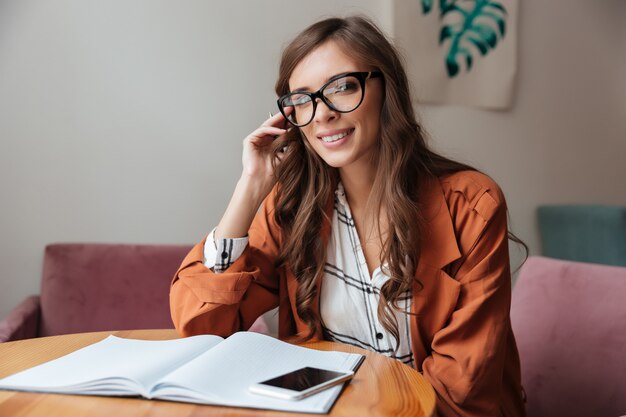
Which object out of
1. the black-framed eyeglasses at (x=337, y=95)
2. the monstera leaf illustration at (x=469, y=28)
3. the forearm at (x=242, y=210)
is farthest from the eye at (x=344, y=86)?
the monstera leaf illustration at (x=469, y=28)

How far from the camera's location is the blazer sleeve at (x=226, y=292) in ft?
4.66

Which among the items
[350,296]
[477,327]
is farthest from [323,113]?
[477,327]

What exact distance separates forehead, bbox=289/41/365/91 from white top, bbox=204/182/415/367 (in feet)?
1.21

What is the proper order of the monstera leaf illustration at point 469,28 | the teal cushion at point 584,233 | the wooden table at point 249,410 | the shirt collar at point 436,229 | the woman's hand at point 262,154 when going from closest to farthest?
the wooden table at point 249,410
the shirt collar at point 436,229
the woman's hand at point 262,154
the teal cushion at point 584,233
the monstera leaf illustration at point 469,28

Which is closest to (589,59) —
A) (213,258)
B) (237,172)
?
(237,172)

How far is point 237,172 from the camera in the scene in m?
2.61

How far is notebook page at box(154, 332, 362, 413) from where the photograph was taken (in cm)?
92

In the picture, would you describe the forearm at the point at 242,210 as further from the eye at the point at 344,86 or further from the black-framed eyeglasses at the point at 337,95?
the eye at the point at 344,86

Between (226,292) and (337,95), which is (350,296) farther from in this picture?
(337,95)

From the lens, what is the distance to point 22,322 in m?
2.15

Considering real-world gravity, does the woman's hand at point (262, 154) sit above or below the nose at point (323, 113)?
below

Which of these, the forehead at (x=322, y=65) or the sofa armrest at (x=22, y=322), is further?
the sofa armrest at (x=22, y=322)

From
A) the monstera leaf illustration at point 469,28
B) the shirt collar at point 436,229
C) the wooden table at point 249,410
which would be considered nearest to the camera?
the wooden table at point 249,410

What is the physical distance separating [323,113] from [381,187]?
0.74 feet
